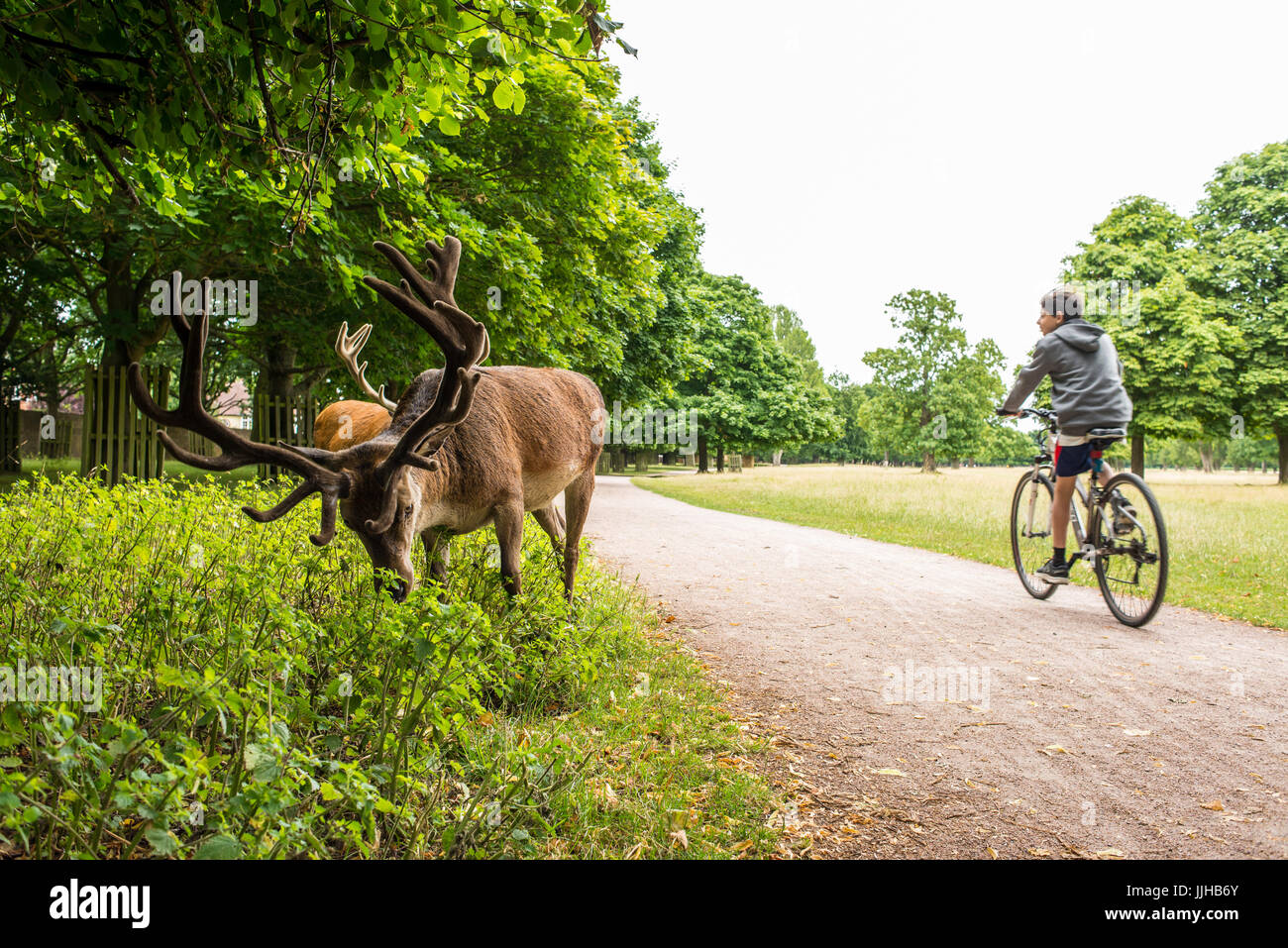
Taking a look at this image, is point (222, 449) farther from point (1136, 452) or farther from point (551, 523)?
point (1136, 452)

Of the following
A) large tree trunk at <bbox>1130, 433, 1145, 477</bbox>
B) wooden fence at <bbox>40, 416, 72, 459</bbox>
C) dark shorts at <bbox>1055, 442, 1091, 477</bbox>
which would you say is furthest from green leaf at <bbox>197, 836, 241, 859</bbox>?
large tree trunk at <bbox>1130, 433, 1145, 477</bbox>

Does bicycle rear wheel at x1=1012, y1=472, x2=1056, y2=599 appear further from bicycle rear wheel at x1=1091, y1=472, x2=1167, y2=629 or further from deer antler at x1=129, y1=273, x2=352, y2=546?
deer antler at x1=129, y1=273, x2=352, y2=546

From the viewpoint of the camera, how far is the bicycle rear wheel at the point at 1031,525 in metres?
6.88

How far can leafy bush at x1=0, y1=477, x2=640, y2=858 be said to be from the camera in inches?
73.5

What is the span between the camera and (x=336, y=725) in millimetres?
2803

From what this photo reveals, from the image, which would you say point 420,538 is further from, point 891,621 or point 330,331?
point 330,331

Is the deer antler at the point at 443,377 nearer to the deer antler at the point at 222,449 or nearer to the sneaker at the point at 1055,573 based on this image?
the deer antler at the point at 222,449

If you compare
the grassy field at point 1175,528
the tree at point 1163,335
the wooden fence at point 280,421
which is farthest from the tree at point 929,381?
the wooden fence at point 280,421

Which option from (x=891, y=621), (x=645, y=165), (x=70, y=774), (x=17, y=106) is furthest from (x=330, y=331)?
(x=645, y=165)

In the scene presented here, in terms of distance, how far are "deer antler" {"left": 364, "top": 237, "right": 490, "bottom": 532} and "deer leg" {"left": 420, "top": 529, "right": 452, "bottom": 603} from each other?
804 millimetres

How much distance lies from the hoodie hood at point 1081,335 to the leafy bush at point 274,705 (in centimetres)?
435

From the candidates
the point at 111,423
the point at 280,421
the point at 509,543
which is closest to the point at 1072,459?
the point at 509,543
